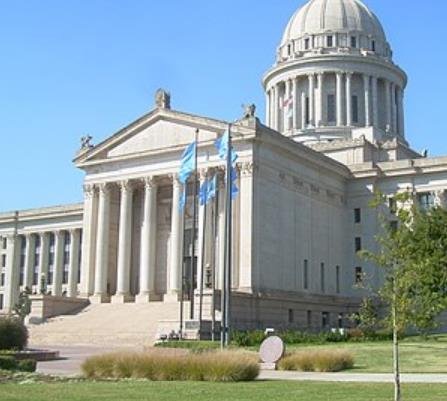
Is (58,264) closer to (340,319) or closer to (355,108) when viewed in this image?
(340,319)

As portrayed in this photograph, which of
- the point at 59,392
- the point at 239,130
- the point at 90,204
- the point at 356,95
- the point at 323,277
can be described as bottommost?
the point at 59,392

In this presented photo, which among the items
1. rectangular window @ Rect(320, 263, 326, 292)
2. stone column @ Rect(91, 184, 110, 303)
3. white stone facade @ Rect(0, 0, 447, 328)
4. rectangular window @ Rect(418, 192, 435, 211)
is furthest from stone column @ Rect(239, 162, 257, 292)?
rectangular window @ Rect(418, 192, 435, 211)

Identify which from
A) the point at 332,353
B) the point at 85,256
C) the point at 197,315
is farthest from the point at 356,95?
the point at 332,353

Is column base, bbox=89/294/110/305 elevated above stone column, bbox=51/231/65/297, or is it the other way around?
stone column, bbox=51/231/65/297

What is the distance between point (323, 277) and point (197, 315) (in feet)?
72.7

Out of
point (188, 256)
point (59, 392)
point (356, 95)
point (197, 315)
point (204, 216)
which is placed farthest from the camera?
point (356, 95)

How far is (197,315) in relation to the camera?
188 feet

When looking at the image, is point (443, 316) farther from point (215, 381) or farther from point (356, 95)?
point (215, 381)

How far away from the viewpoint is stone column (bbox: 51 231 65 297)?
324 feet

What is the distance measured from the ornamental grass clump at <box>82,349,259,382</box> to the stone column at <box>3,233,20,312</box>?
79681 millimetres

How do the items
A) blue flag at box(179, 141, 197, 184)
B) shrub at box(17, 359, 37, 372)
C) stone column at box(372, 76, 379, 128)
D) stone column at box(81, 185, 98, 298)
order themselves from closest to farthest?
shrub at box(17, 359, 37, 372)
blue flag at box(179, 141, 197, 184)
stone column at box(81, 185, 98, 298)
stone column at box(372, 76, 379, 128)

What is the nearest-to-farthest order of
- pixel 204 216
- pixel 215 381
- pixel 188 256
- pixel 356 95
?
1. pixel 215 381
2. pixel 204 216
3. pixel 188 256
4. pixel 356 95

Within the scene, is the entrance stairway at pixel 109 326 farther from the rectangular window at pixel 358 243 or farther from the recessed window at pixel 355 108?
the recessed window at pixel 355 108

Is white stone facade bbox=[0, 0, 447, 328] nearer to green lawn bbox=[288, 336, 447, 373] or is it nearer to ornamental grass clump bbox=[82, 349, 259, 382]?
green lawn bbox=[288, 336, 447, 373]
